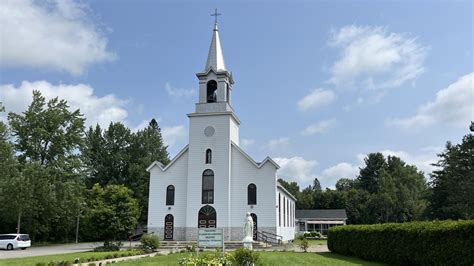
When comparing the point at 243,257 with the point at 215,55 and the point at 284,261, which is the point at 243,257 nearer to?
the point at 284,261

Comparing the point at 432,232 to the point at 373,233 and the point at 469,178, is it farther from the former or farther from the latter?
the point at 469,178

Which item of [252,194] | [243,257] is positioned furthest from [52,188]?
[243,257]

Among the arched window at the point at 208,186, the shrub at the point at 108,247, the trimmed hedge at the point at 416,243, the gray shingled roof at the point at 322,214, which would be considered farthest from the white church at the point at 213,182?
the gray shingled roof at the point at 322,214

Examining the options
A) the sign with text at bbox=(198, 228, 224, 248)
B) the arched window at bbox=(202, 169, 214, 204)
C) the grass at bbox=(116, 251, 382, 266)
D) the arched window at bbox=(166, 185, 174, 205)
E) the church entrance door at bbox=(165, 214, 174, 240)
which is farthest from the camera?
the arched window at bbox=(166, 185, 174, 205)

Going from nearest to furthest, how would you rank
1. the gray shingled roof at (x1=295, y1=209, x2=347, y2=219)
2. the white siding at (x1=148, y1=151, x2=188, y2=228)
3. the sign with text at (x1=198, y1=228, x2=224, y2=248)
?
the sign with text at (x1=198, y1=228, x2=224, y2=248)
the white siding at (x1=148, y1=151, x2=188, y2=228)
the gray shingled roof at (x1=295, y1=209, x2=347, y2=219)

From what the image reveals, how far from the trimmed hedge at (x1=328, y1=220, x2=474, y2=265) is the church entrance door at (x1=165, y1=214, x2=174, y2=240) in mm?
18424

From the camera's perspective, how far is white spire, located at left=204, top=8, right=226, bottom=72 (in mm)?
39681

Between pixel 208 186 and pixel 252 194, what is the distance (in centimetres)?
391

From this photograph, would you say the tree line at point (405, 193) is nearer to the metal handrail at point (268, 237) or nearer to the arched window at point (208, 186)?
the metal handrail at point (268, 237)

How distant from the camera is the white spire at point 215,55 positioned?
39.7m

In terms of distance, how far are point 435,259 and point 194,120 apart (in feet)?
86.7

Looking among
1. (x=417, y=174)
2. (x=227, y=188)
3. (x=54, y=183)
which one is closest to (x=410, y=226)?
(x=227, y=188)

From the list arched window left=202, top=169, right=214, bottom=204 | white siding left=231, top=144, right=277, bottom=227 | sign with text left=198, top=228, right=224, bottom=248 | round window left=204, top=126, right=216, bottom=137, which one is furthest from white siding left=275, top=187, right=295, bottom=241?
sign with text left=198, top=228, right=224, bottom=248

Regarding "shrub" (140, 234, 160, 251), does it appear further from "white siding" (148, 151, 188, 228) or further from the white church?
"white siding" (148, 151, 188, 228)
